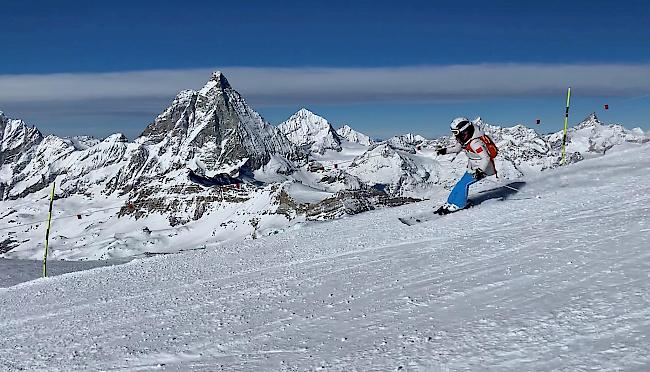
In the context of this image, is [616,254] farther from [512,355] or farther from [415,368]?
[415,368]

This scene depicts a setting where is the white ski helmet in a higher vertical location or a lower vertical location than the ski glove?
higher

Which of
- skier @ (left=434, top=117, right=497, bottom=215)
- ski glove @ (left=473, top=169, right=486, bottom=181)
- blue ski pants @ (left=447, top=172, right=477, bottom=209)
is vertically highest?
skier @ (left=434, top=117, right=497, bottom=215)

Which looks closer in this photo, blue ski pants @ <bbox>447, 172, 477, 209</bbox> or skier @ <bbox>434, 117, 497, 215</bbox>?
skier @ <bbox>434, 117, 497, 215</bbox>

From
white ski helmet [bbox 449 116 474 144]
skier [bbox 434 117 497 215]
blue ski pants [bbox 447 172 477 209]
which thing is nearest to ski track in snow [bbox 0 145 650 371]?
blue ski pants [bbox 447 172 477 209]

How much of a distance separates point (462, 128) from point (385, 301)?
8003 mm

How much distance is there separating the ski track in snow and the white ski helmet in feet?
6.95

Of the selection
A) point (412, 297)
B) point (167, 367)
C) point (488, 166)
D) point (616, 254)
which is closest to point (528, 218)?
point (488, 166)

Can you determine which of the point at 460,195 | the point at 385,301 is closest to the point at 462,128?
the point at 460,195

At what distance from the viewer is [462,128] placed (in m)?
16.5

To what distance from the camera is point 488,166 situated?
16391 mm

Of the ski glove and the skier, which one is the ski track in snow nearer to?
the ski glove

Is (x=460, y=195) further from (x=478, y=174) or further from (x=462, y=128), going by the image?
(x=462, y=128)

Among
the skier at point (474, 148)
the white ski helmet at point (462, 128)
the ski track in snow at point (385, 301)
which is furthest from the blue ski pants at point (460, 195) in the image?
the white ski helmet at point (462, 128)

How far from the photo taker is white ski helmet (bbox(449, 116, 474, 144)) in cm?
1647
